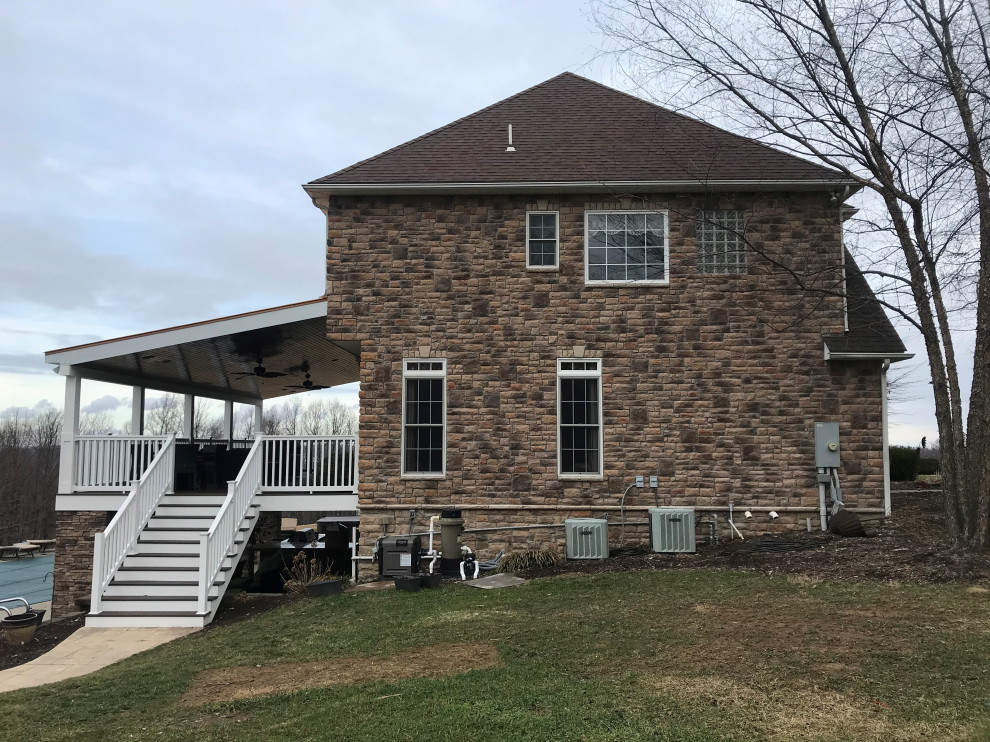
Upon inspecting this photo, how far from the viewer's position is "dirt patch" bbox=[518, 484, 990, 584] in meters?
9.39

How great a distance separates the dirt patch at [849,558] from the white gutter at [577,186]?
18.4 feet

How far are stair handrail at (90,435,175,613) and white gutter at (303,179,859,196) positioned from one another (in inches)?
203

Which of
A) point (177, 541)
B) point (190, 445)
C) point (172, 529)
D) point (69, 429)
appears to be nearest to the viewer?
point (177, 541)

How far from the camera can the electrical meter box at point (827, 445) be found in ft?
40.0

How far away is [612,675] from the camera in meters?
6.20

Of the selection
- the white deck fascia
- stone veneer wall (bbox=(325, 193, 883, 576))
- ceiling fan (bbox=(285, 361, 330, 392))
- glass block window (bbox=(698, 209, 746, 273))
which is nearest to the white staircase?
stone veneer wall (bbox=(325, 193, 883, 576))

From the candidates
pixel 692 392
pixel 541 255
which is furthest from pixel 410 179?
pixel 692 392

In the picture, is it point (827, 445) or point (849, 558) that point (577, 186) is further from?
point (849, 558)

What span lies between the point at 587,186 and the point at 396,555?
6.64 metres

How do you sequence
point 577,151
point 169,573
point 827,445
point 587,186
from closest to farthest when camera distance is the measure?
point 169,573, point 827,445, point 587,186, point 577,151

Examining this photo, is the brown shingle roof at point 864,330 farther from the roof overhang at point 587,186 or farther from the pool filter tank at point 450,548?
the pool filter tank at point 450,548

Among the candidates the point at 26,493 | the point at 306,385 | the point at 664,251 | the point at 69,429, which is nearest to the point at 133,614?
the point at 69,429

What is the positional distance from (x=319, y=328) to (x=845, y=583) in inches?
360

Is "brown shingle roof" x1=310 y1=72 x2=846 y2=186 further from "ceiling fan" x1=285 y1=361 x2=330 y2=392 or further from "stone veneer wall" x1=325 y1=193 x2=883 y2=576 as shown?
"ceiling fan" x1=285 y1=361 x2=330 y2=392
